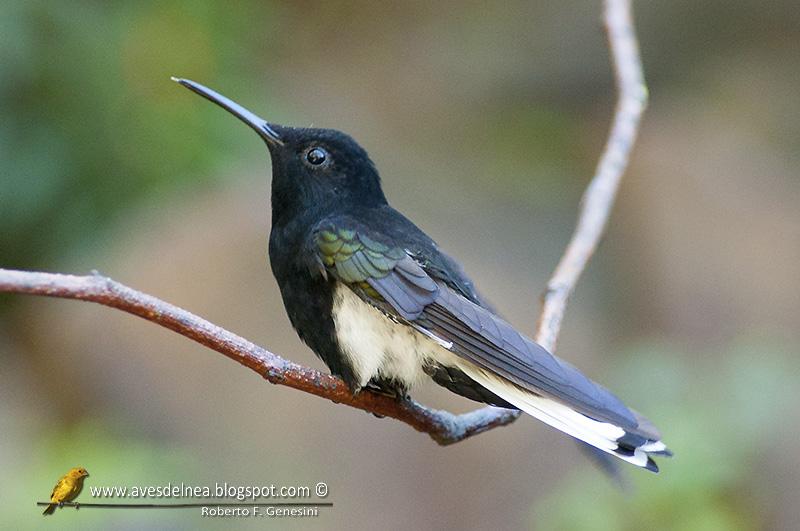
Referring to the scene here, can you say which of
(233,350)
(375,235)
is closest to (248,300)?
(375,235)

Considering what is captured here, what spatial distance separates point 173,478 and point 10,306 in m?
2.68

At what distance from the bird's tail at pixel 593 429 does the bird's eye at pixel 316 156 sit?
0.77m

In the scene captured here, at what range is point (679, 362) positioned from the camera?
548 cm

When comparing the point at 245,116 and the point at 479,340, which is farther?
the point at 245,116

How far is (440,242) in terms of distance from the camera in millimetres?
6066

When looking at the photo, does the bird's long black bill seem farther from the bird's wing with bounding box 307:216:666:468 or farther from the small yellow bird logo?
the small yellow bird logo

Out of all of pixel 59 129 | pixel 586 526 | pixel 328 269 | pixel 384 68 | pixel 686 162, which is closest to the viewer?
pixel 328 269

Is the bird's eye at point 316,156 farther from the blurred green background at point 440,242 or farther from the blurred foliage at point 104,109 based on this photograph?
the blurred foliage at point 104,109

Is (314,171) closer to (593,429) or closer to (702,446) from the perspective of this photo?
(593,429)

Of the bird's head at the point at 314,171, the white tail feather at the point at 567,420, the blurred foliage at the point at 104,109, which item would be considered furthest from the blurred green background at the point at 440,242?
the white tail feather at the point at 567,420

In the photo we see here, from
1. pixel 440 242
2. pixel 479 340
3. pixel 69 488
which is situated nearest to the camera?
pixel 479 340

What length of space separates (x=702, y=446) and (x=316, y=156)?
9.20 feet

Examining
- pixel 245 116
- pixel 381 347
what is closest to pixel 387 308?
pixel 381 347

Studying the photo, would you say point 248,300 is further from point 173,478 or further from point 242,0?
point 242,0
